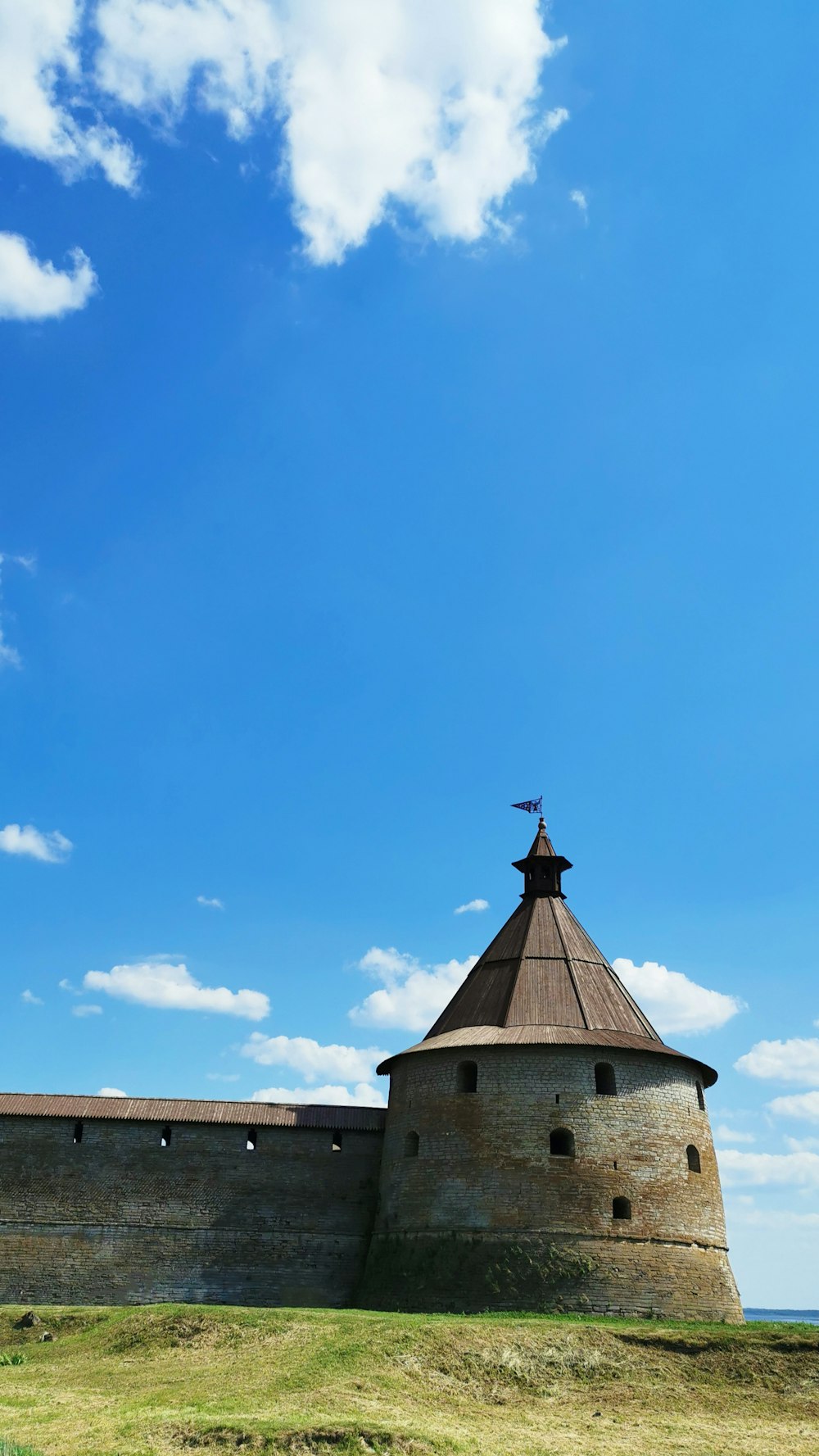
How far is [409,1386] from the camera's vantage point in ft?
50.1

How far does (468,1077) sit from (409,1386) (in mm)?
8761

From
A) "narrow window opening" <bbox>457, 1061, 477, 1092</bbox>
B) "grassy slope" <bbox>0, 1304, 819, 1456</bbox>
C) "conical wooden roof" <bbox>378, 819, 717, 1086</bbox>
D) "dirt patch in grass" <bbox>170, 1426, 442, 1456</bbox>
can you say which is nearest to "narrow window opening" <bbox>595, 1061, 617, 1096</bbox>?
"conical wooden roof" <bbox>378, 819, 717, 1086</bbox>

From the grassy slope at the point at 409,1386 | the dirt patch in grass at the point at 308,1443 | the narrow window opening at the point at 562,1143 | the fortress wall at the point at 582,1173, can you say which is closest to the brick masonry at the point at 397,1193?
the fortress wall at the point at 582,1173

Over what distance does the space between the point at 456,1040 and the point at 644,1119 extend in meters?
4.31

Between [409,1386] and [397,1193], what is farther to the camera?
[397,1193]

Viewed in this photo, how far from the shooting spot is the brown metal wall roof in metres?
26.0

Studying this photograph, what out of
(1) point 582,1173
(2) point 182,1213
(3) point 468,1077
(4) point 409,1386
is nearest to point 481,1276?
(1) point 582,1173

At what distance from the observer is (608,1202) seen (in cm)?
2166

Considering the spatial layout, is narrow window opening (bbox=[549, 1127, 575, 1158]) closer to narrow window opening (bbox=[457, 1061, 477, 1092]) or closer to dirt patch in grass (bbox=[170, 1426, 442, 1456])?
narrow window opening (bbox=[457, 1061, 477, 1092])

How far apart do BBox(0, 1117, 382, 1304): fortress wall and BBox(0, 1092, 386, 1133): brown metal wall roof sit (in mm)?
192

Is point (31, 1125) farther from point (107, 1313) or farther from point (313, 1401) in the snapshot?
point (313, 1401)

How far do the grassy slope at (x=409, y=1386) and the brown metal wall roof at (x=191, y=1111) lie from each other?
6393mm

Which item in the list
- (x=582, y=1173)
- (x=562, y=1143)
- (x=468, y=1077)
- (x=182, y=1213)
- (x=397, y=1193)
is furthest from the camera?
(x=182, y=1213)

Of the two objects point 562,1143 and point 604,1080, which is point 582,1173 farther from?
point 604,1080
